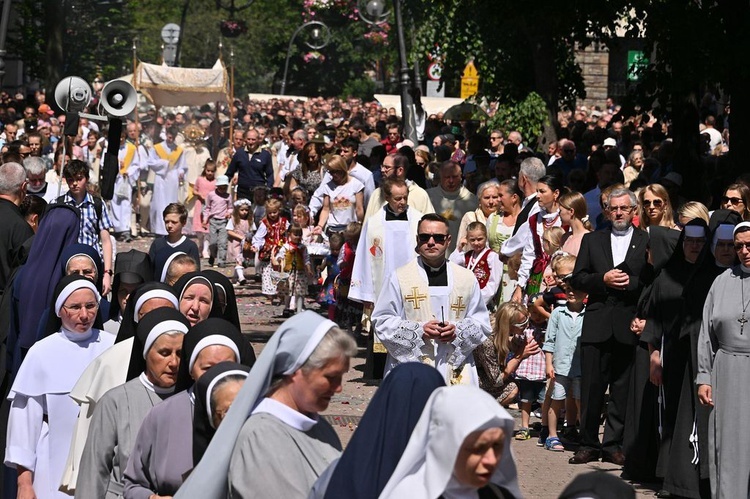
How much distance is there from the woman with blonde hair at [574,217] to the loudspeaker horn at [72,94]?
5.23 meters

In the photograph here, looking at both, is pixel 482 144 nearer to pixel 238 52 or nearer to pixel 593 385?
pixel 593 385

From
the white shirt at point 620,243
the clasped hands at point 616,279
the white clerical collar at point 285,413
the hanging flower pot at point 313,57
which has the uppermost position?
the hanging flower pot at point 313,57

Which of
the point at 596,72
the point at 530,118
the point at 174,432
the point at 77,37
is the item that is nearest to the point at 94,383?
the point at 174,432

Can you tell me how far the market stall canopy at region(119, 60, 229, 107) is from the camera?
3172 cm

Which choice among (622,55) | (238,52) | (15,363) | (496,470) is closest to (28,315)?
(15,363)

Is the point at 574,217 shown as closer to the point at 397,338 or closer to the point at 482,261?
the point at 482,261

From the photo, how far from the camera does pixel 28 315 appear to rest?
9.62 meters

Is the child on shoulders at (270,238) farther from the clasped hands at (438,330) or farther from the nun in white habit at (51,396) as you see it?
the nun in white habit at (51,396)

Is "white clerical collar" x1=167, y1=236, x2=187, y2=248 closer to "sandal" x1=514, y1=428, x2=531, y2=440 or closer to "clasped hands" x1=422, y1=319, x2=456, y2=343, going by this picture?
"sandal" x1=514, y1=428, x2=531, y2=440

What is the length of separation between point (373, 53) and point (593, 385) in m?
60.2

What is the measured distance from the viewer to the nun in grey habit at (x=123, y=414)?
6.43 m

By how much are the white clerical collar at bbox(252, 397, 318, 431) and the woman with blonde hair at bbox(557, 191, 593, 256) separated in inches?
285

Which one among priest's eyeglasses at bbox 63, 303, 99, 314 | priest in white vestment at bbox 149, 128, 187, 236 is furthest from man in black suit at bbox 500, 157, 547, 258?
priest in white vestment at bbox 149, 128, 187, 236

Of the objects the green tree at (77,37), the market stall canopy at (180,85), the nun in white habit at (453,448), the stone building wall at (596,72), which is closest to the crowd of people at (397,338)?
the nun in white habit at (453,448)
